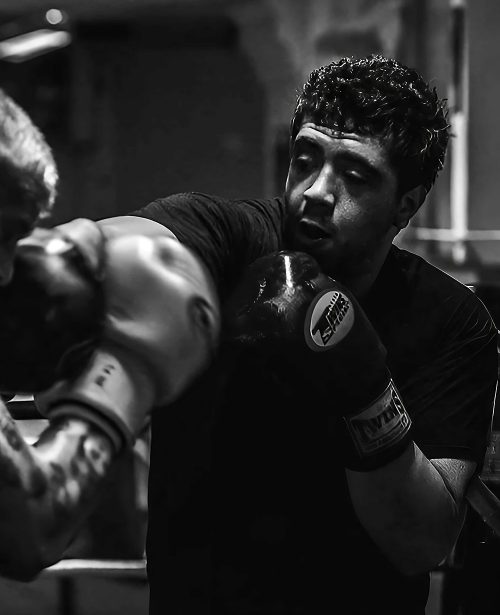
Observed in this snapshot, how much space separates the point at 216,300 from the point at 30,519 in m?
0.34

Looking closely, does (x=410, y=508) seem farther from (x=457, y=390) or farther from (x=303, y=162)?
(x=303, y=162)

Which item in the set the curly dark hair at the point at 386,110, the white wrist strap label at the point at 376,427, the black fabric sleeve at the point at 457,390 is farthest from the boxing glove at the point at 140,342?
the black fabric sleeve at the point at 457,390

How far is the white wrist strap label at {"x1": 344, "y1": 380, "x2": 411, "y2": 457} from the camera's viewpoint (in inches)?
56.9

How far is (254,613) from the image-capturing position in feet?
5.31

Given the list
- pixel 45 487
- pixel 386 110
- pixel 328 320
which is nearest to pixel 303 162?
pixel 386 110

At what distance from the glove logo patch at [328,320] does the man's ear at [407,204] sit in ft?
1.00

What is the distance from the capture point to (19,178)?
3.43 feet

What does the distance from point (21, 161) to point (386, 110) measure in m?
0.68

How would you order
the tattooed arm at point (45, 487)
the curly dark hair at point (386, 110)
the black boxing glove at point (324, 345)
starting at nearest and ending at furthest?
1. the tattooed arm at point (45, 487)
2. the black boxing glove at point (324, 345)
3. the curly dark hair at point (386, 110)

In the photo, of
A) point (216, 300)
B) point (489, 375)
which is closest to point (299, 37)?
point (489, 375)

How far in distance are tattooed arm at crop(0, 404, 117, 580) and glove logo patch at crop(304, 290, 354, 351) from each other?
1.27ft

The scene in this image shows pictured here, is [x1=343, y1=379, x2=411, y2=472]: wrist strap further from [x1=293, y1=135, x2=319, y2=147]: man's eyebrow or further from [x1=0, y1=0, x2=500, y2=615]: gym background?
[x1=0, y1=0, x2=500, y2=615]: gym background

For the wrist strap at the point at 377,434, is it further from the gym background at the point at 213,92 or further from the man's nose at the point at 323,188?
the gym background at the point at 213,92

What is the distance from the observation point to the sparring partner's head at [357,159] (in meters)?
1.50
